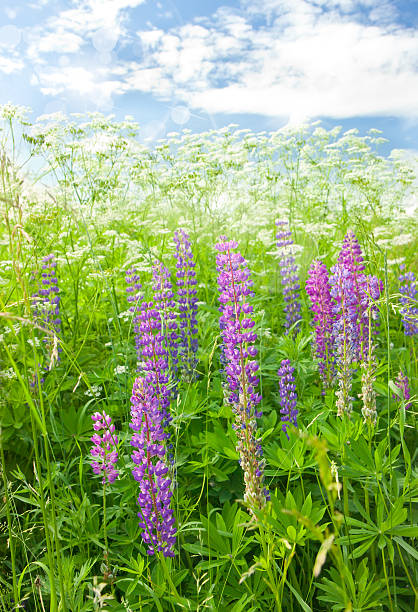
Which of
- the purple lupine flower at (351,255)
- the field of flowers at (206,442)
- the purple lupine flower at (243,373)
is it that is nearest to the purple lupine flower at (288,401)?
the field of flowers at (206,442)

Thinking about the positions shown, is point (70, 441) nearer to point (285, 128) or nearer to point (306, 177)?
point (285, 128)

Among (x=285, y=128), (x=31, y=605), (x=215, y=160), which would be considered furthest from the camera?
(x=285, y=128)

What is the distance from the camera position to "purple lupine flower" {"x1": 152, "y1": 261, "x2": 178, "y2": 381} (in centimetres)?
284

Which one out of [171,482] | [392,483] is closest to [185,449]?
[171,482]

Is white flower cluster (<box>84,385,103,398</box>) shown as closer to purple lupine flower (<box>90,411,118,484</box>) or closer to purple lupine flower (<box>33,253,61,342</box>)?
purple lupine flower (<box>90,411,118,484</box>)

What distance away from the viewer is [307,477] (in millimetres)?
2557

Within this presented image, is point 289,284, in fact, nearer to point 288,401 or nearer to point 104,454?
point 288,401

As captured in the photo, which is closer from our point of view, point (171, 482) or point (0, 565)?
point (171, 482)

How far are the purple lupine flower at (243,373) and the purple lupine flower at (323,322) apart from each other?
2.95ft

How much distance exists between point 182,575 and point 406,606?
90 centimetres

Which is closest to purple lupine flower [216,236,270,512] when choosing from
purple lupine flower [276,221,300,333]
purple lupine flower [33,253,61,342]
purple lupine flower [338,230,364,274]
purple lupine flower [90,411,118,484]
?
purple lupine flower [90,411,118,484]

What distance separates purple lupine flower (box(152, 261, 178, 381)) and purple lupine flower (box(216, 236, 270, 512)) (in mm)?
741

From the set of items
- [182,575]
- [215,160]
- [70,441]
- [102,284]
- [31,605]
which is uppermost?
[215,160]

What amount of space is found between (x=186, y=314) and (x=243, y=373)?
149 centimetres
